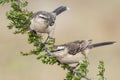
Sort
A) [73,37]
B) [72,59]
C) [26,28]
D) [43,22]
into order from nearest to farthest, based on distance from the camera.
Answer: [26,28], [72,59], [43,22], [73,37]

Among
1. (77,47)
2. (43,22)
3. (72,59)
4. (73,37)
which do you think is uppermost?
(73,37)

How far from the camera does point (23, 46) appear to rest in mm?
18562

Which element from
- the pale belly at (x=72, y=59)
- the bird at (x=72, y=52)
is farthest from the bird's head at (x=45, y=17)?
the pale belly at (x=72, y=59)

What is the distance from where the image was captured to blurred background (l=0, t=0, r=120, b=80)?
1645 cm

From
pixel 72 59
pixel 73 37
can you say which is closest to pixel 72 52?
pixel 72 59

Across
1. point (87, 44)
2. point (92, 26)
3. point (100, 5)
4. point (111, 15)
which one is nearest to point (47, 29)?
point (87, 44)

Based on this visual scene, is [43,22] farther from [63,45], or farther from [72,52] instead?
[72,52]

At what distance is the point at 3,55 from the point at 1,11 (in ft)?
12.5

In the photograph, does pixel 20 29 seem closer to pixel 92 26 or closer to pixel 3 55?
pixel 3 55

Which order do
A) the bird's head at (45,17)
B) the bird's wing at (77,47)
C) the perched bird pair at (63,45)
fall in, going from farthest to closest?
the bird's head at (45,17)
the bird's wing at (77,47)
the perched bird pair at (63,45)

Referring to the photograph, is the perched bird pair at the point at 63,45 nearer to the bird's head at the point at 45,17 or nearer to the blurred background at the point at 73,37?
the bird's head at the point at 45,17

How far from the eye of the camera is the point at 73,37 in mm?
19969

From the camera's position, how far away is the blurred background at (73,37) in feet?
54.0

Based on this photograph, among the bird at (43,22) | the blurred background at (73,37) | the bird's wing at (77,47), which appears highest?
the blurred background at (73,37)
